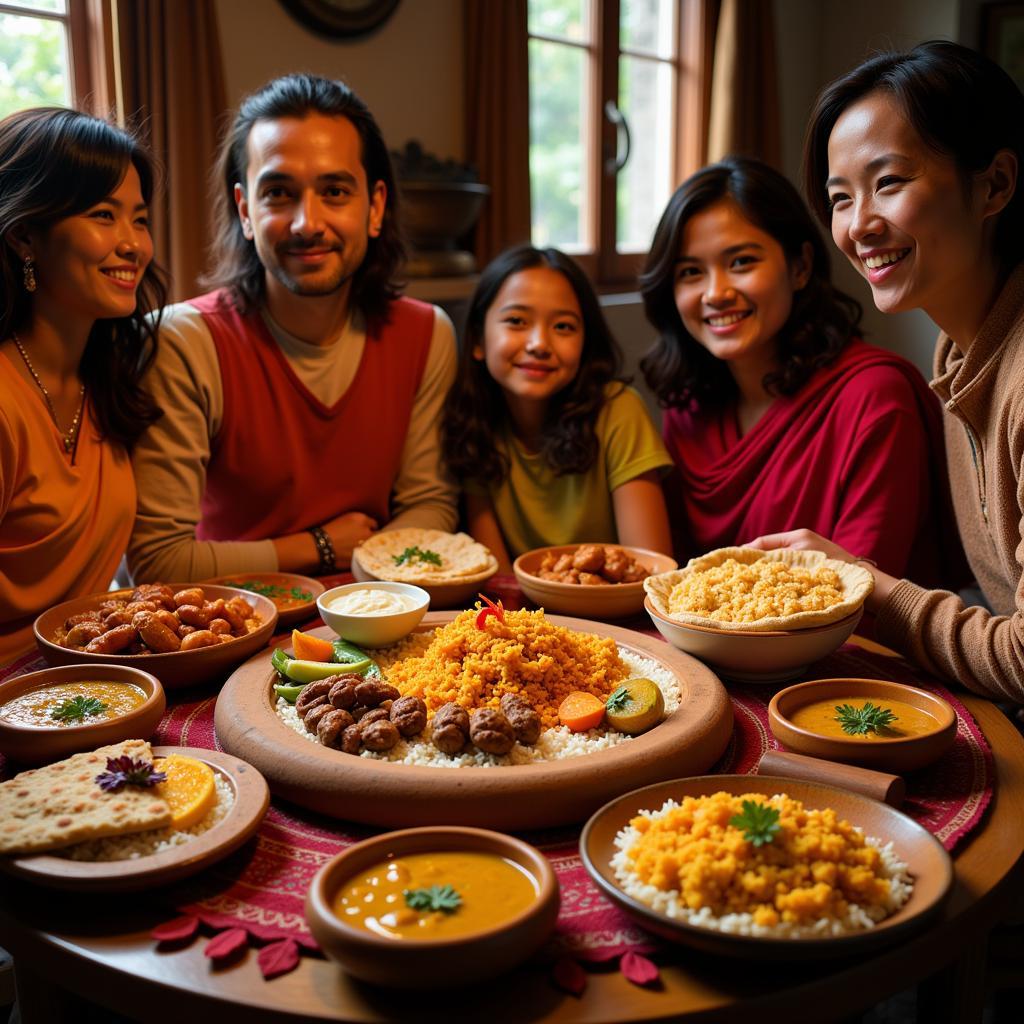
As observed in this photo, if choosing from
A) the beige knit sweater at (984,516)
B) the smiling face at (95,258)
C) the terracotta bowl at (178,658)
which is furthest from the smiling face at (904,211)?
the smiling face at (95,258)

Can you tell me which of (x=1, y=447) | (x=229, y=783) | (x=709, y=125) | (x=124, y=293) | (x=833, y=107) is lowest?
(x=229, y=783)

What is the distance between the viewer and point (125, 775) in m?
1.24

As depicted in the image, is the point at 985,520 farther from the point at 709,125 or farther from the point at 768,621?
the point at 709,125

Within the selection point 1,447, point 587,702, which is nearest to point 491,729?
point 587,702

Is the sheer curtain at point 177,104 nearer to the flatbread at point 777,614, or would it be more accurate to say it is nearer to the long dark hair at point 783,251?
the long dark hair at point 783,251

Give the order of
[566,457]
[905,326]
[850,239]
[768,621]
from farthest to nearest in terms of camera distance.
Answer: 1. [905,326]
2. [566,457]
3. [850,239]
4. [768,621]

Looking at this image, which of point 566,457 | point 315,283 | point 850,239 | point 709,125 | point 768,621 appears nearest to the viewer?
point 768,621

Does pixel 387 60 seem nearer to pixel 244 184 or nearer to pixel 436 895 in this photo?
pixel 244 184

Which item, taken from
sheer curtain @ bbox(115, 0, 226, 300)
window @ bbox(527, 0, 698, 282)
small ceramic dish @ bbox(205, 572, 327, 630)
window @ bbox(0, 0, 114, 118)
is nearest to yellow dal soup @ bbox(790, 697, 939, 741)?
small ceramic dish @ bbox(205, 572, 327, 630)

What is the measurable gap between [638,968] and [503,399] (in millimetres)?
1976

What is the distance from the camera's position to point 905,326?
6555 mm

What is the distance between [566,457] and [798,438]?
569mm

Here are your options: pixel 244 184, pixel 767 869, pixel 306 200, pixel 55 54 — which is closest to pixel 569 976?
pixel 767 869

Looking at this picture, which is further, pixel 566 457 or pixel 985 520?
pixel 566 457
